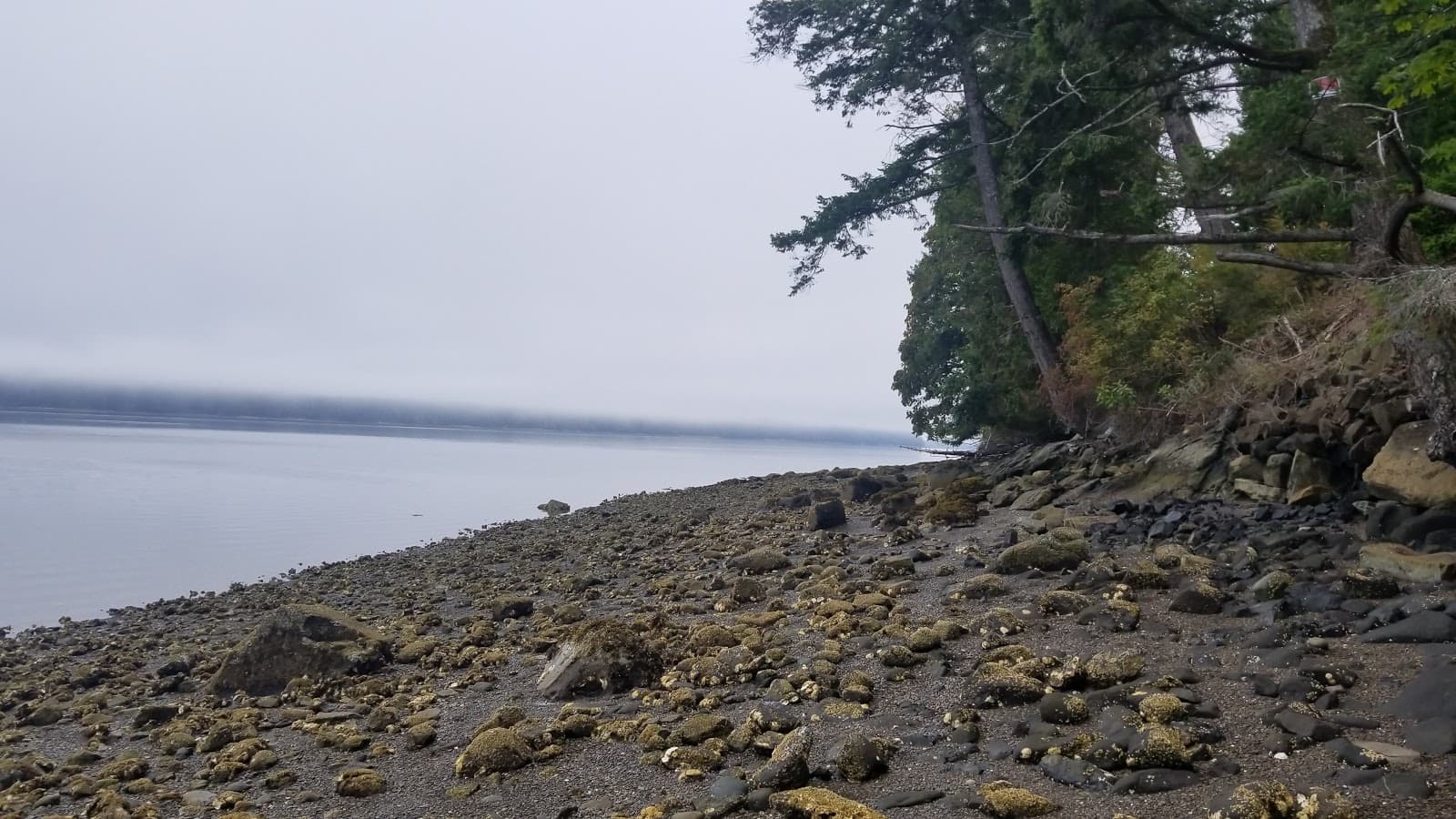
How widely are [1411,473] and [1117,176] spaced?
11.2m

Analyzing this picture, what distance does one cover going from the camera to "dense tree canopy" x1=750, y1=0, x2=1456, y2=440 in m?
6.64

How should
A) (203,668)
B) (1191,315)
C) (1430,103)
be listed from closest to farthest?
1. (1430,103)
2. (203,668)
3. (1191,315)

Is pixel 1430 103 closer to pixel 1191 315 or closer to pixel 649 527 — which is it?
pixel 1191 315

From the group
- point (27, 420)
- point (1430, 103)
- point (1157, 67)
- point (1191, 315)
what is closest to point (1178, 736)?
point (1430, 103)

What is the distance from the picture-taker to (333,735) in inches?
243

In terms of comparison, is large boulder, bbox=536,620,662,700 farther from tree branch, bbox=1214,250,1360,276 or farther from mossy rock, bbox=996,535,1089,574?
tree branch, bbox=1214,250,1360,276

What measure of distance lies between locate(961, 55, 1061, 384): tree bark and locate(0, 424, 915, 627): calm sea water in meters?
17.5

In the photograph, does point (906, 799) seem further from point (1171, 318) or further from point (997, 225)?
point (997, 225)

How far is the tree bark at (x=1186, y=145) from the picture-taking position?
30.4 ft

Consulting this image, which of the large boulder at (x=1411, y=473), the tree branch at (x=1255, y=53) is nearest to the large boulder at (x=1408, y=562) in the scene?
the large boulder at (x=1411, y=473)

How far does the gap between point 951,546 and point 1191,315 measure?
684 centimetres

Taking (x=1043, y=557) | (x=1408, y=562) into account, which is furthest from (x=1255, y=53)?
(x=1043, y=557)

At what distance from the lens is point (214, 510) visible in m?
32.7

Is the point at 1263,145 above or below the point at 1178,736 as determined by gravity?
above
